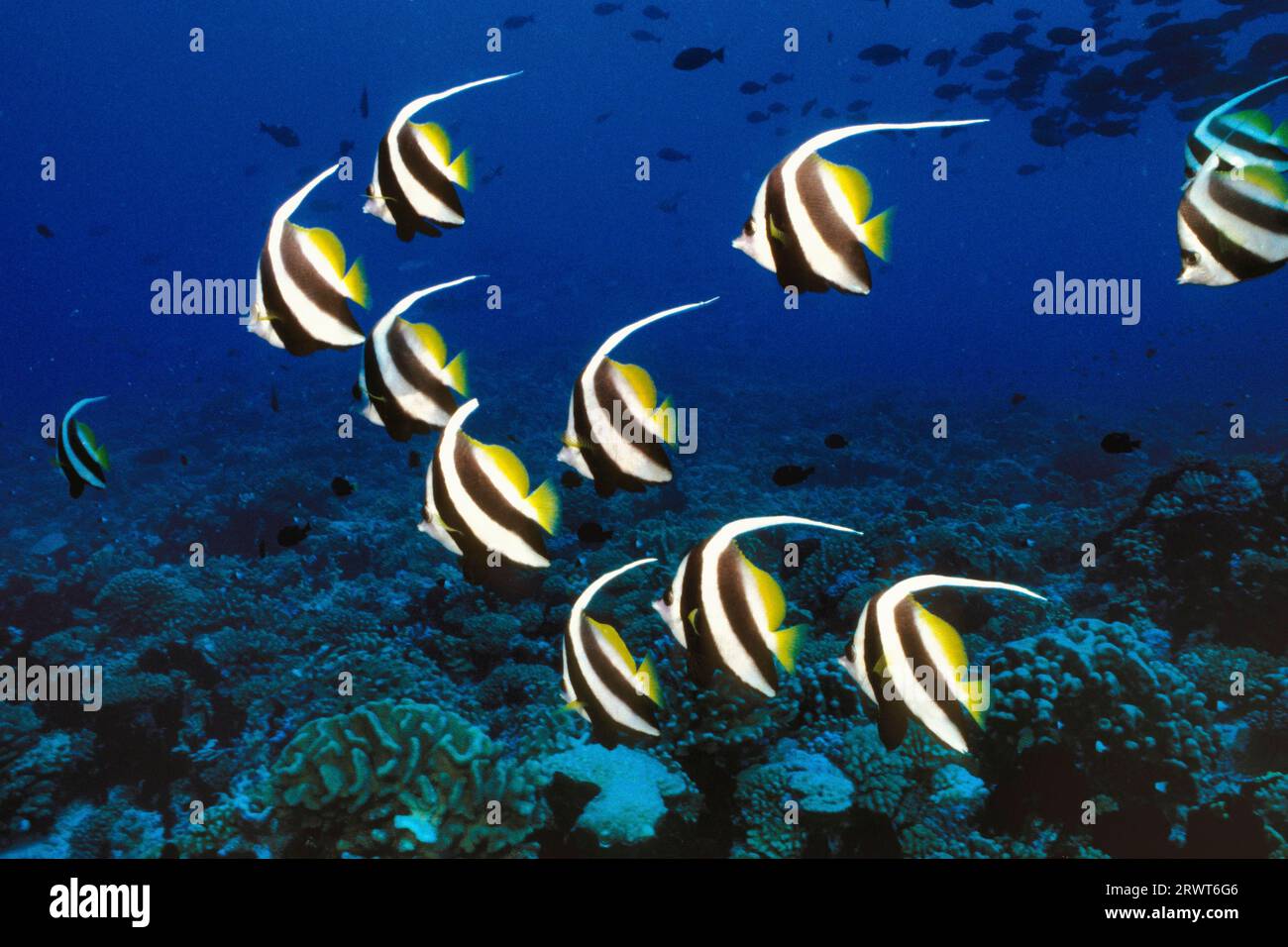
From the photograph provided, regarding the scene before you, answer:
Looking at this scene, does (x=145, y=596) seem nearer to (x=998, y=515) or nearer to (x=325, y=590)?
(x=325, y=590)

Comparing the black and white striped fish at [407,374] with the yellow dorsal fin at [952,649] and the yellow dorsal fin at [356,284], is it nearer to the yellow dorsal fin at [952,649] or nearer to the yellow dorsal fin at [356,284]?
the yellow dorsal fin at [356,284]

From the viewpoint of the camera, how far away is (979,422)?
19.0 metres

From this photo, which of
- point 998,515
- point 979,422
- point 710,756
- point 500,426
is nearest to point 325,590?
point 710,756

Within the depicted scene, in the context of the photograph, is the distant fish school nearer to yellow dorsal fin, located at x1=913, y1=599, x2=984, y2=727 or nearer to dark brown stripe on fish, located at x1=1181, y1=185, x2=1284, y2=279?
Answer: yellow dorsal fin, located at x1=913, y1=599, x2=984, y2=727

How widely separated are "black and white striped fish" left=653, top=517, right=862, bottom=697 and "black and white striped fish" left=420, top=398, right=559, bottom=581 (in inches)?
18.5

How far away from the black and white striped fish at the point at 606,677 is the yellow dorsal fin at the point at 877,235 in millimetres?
1205

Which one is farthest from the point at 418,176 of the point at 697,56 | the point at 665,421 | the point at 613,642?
the point at 697,56

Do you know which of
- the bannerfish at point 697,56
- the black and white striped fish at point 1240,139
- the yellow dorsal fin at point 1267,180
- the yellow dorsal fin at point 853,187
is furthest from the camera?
the bannerfish at point 697,56

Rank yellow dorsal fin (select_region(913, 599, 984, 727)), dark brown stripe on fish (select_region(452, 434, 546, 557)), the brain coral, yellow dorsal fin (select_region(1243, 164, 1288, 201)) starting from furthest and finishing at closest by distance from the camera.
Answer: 1. the brain coral
2. yellow dorsal fin (select_region(1243, 164, 1288, 201))
3. dark brown stripe on fish (select_region(452, 434, 546, 557))
4. yellow dorsal fin (select_region(913, 599, 984, 727))

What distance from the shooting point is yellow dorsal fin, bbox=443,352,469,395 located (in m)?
2.43

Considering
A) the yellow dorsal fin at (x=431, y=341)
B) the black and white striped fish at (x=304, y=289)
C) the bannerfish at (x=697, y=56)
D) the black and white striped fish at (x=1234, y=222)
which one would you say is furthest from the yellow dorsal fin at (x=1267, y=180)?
the bannerfish at (x=697, y=56)

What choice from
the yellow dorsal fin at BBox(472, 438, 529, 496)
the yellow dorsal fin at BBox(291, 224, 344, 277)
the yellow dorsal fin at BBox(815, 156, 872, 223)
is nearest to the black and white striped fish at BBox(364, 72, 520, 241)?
the yellow dorsal fin at BBox(291, 224, 344, 277)

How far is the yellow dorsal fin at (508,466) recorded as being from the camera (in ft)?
7.18

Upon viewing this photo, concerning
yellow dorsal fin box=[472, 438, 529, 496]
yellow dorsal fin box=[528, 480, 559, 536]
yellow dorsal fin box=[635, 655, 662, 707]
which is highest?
yellow dorsal fin box=[472, 438, 529, 496]
